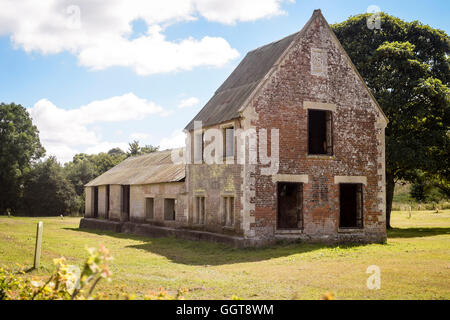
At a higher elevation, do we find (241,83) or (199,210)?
(241,83)

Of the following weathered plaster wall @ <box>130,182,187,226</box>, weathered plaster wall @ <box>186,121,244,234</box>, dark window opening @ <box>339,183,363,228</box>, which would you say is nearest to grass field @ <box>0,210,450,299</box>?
weathered plaster wall @ <box>186,121,244,234</box>

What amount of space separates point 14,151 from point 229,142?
133ft

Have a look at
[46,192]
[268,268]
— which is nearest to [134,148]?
[46,192]

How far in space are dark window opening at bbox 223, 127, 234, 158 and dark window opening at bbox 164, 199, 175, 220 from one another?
670 centimetres

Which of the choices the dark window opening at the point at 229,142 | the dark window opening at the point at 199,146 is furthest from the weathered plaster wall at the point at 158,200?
the dark window opening at the point at 229,142

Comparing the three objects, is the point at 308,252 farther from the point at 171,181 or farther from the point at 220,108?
the point at 171,181

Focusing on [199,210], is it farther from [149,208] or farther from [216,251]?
[149,208]

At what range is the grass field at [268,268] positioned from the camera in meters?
9.80

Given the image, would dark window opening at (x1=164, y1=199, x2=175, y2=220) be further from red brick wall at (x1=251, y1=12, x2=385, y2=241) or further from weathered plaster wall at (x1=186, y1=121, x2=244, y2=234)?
red brick wall at (x1=251, y1=12, x2=385, y2=241)

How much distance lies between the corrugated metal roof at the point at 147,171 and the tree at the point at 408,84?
12191 mm

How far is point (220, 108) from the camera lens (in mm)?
20938

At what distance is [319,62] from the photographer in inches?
758

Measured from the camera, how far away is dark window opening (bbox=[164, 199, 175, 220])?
24.7 metres
